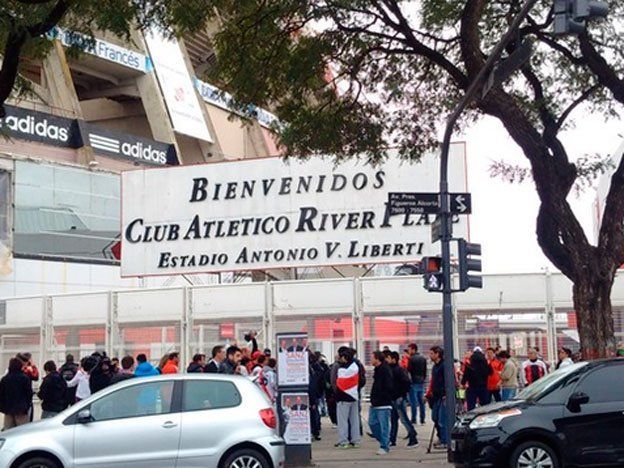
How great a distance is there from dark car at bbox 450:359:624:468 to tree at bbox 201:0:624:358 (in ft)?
6.65

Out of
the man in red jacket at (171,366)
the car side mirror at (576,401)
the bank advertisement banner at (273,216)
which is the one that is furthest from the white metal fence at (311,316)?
the car side mirror at (576,401)

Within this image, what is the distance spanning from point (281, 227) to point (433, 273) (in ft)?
51.1

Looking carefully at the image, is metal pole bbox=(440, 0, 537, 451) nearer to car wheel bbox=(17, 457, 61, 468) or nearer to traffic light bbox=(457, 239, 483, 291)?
traffic light bbox=(457, 239, 483, 291)

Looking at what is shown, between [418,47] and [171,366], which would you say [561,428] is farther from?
→ [171,366]

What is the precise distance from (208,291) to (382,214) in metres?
5.89

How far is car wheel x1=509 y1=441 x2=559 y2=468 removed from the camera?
12211mm

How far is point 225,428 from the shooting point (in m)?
12.1

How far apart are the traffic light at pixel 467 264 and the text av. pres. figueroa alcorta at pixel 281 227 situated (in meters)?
13.8

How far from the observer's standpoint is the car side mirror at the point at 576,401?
12234mm

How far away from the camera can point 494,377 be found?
19875 millimetres

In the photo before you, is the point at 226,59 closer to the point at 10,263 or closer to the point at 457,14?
the point at 457,14

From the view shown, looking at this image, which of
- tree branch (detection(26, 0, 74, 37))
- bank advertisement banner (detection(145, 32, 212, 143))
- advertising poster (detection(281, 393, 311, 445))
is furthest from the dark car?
bank advertisement banner (detection(145, 32, 212, 143))

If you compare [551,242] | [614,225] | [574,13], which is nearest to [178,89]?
[551,242]

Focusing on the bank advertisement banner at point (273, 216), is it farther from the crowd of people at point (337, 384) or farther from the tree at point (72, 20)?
the tree at point (72, 20)
